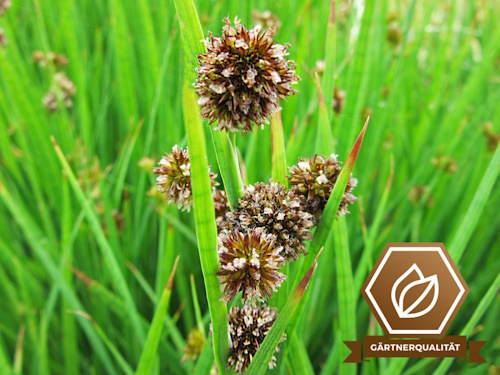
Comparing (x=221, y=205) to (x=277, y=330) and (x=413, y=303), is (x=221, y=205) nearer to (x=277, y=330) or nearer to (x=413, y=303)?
(x=277, y=330)

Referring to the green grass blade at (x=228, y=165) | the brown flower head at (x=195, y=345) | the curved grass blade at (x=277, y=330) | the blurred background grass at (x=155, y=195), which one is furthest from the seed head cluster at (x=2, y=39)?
the curved grass blade at (x=277, y=330)

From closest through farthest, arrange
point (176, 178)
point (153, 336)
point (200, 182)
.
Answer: point (200, 182)
point (176, 178)
point (153, 336)

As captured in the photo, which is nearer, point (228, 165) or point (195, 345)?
point (228, 165)

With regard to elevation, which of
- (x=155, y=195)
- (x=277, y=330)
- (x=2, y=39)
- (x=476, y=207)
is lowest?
(x=277, y=330)

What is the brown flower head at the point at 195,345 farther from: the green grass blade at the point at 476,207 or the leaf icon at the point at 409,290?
the green grass blade at the point at 476,207

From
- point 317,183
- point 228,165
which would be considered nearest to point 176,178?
point 228,165

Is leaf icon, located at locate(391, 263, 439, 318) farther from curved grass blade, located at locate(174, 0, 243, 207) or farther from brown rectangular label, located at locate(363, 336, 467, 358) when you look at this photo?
curved grass blade, located at locate(174, 0, 243, 207)
